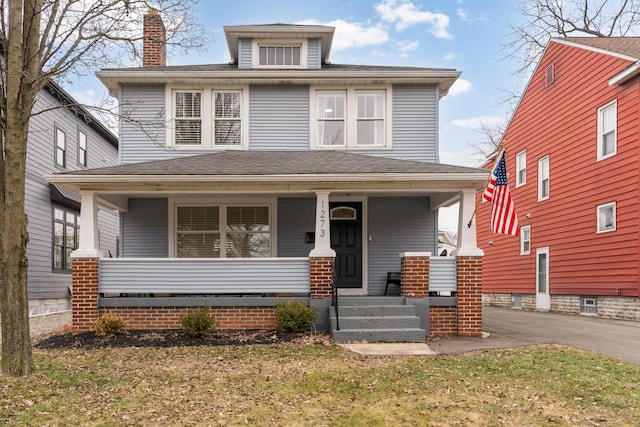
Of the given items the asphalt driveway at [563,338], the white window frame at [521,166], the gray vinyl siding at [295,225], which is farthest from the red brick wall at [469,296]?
the white window frame at [521,166]

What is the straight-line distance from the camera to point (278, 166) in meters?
9.73

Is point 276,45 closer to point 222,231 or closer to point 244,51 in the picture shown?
point 244,51

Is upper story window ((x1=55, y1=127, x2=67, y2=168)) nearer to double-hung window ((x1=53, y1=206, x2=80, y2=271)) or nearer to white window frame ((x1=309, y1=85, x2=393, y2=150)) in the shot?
double-hung window ((x1=53, y1=206, x2=80, y2=271))

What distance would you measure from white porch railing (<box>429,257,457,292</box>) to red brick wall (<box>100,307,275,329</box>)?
10.1 ft

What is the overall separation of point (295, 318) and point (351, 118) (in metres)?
4.91

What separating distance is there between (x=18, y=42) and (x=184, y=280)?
4.80 m

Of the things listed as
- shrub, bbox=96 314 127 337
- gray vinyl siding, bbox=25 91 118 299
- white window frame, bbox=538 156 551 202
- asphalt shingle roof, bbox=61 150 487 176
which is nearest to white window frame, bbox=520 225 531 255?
white window frame, bbox=538 156 551 202

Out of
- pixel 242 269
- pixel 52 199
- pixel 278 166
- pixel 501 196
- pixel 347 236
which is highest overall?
pixel 278 166

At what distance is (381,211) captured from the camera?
445 inches

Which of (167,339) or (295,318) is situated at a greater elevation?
(295,318)

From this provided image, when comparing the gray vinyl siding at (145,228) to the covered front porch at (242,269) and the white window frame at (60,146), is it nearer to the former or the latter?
the covered front porch at (242,269)

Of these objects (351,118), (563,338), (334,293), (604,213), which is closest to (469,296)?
(563,338)

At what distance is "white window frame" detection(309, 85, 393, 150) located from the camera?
11.5 meters

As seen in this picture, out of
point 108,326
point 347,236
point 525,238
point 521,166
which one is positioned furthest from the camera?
point 521,166
